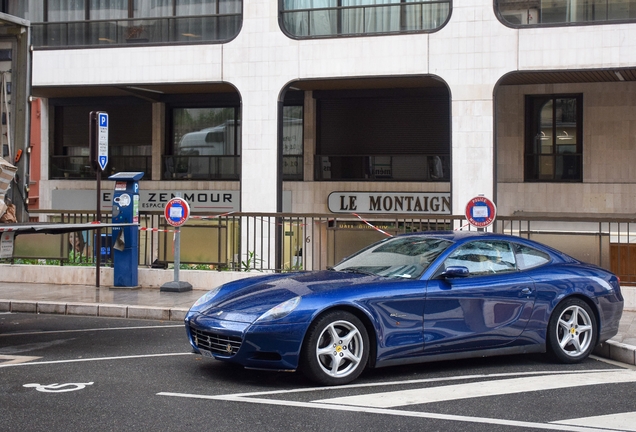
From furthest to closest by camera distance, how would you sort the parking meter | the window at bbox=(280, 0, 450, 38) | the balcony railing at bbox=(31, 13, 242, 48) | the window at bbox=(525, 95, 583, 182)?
the window at bbox=(525, 95, 583, 182) → the balcony railing at bbox=(31, 13, 242, 48) → the window at bbox=(280, 0, 450, 38) → the parking meter

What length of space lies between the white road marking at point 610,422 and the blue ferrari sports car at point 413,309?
1698 millimetres

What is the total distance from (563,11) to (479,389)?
13771 mm

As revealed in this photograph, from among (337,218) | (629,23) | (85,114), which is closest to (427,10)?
(629,23)

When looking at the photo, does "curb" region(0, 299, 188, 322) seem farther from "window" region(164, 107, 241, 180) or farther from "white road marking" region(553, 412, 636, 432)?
"window" region(164, 107, 241, 180)

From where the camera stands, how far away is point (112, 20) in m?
22.7

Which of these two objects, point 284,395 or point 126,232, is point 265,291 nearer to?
point 284,395

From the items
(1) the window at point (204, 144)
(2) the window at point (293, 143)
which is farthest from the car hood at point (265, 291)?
(1) the window at point (204, 144)

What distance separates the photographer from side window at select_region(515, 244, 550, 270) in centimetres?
837

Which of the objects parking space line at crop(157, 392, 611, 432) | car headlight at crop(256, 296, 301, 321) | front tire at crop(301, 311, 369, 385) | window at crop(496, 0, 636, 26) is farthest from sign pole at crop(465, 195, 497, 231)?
parking space line at crop(157, 392, 611, 432)

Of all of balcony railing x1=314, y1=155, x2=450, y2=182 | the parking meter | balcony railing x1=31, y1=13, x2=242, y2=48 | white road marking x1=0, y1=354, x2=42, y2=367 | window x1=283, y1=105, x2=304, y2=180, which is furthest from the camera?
window x1=283, y1=105, x2=304, y2=180

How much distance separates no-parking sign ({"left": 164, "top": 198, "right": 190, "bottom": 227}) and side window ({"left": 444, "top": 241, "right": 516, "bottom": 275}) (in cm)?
635

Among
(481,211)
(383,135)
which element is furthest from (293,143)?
(481,211)

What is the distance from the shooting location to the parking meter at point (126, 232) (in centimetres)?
1393

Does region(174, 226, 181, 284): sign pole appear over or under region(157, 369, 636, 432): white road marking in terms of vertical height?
over
